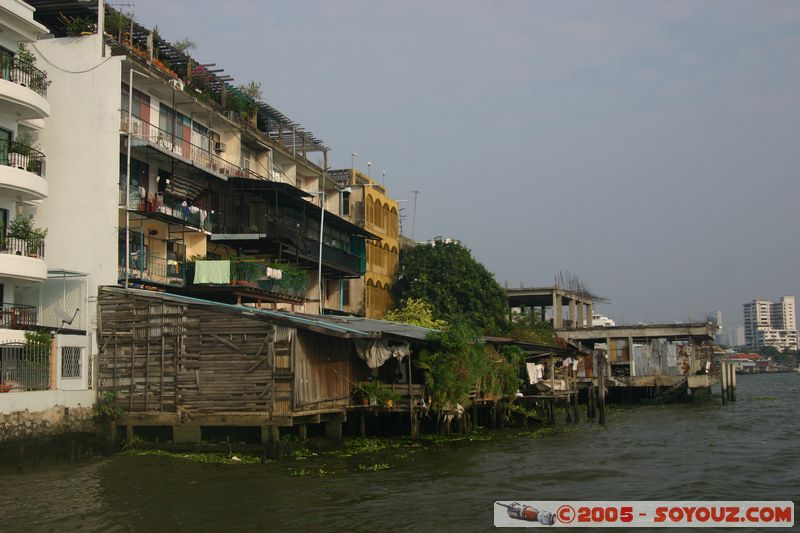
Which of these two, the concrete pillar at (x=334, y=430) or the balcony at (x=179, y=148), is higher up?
the balcony at (x=179, y=148)

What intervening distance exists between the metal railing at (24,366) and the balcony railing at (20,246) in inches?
126

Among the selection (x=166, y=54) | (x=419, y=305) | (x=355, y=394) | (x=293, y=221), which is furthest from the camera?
(x=419, y=305)

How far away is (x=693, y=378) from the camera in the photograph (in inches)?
2190

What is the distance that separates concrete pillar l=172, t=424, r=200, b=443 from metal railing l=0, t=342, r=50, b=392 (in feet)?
13.0

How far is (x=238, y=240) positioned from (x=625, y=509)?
22043mm

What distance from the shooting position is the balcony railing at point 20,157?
26250 mm

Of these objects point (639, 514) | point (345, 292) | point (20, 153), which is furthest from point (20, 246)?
point (345, 292)

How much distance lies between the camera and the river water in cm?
1770

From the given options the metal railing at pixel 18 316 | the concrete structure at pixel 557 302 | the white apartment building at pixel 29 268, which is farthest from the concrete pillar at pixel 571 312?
the metal railing at pixel 18 316

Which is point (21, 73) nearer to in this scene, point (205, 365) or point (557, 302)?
point (205, 365)

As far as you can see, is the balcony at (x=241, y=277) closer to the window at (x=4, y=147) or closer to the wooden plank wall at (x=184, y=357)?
the wooden plank wall at (x=184, y=357)

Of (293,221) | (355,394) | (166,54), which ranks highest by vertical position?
(166,54)

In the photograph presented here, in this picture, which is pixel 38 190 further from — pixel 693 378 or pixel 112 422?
pixel 693 378

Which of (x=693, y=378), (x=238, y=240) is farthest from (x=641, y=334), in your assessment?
(x=238, y=240)
